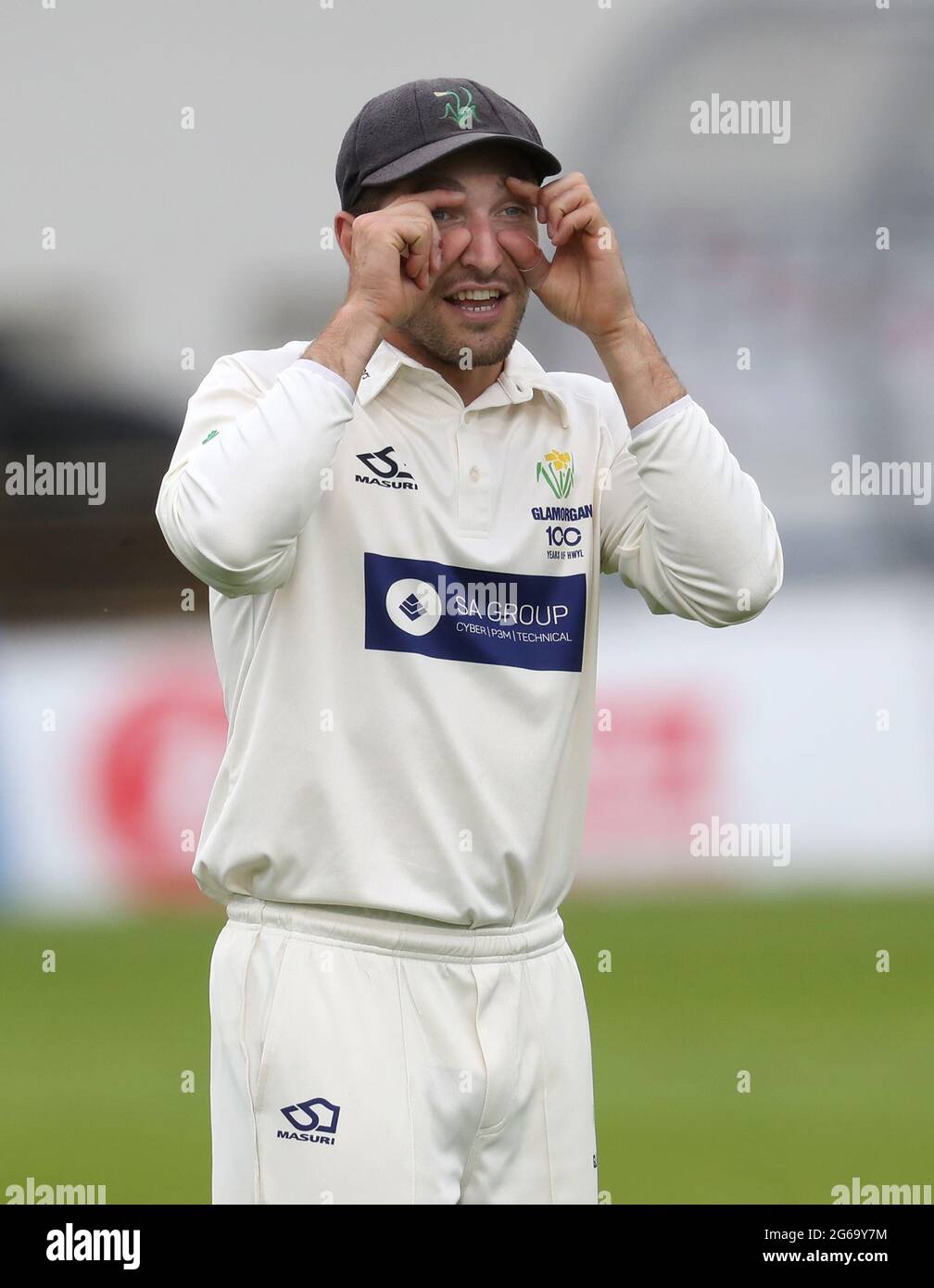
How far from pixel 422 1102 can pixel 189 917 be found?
4621 mm

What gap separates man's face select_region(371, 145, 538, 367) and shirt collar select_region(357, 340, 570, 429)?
1.6 inches

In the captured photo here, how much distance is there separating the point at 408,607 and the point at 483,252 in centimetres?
45

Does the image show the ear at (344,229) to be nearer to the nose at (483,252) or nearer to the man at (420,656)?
the man at (420,656)

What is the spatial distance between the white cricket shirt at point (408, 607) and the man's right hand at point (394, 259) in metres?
0.12

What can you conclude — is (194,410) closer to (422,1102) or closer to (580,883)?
(422,1102)

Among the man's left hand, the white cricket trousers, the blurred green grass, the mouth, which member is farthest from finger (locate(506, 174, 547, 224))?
the blurred green grass

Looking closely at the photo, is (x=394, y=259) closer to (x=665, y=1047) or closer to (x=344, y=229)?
(x=344, y=229)

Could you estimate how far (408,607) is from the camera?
6.31ft

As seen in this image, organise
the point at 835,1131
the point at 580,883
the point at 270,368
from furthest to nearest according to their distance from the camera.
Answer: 1. the point at 580,883
2. the point at 835,1131
3. the point at 270,368

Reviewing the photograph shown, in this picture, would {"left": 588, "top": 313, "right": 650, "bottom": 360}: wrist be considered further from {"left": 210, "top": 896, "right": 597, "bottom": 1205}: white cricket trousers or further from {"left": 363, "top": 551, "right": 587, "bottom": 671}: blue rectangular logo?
{"left": 210, "top": 896, "right": 597, "bottom": 1205}: white cricket trousers

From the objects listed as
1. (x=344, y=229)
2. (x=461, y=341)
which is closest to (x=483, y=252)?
(x=461, y=341)

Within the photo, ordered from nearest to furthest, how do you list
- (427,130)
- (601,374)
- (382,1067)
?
(382,1067) < (427,130) < (601,374)

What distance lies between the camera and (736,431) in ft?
21.6
